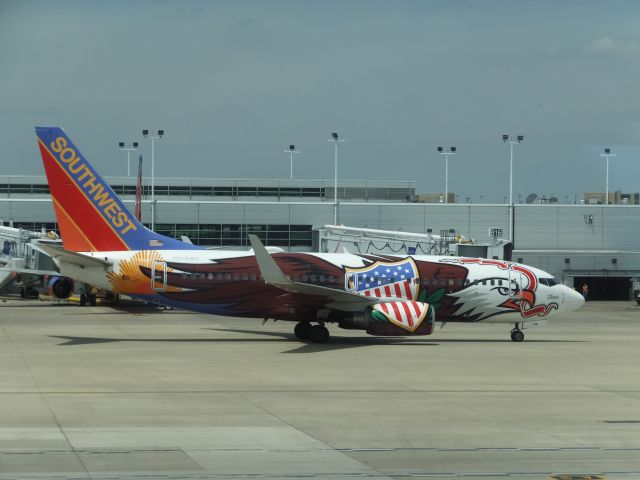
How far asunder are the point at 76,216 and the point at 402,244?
36080 mm

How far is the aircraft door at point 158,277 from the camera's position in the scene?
39.5 m

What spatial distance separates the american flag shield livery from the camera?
4016cm

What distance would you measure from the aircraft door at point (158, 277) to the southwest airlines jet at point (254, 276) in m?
0.04

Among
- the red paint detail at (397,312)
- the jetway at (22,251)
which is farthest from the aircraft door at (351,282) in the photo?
the jetway at (22,251)

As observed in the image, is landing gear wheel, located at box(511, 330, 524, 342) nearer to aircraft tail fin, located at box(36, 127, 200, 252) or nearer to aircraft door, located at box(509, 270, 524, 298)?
aircraft door, located at box(509, 270, 524, 298)

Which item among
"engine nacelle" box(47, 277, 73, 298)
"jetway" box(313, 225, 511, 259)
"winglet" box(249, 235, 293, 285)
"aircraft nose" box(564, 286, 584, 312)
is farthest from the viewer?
"jetway" box(313, 225, 511, 259)

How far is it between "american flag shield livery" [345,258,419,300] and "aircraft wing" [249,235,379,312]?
2.16 feet

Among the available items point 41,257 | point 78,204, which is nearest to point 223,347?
point 78,204

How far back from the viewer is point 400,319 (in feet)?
124

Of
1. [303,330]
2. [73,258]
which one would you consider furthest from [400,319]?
[73,258]

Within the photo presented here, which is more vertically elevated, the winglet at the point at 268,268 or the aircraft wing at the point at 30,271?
the winglet at the point at 268,268

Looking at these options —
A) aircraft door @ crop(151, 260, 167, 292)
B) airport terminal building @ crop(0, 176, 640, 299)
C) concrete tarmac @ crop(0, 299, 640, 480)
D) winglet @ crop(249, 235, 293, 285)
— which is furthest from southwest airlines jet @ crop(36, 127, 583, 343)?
airport terminal building @ crop(0, 176, 640, 299)

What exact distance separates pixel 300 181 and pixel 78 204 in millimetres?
76079

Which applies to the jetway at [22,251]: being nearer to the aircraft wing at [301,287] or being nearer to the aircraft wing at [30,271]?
the aircraft wing at [30,271]
